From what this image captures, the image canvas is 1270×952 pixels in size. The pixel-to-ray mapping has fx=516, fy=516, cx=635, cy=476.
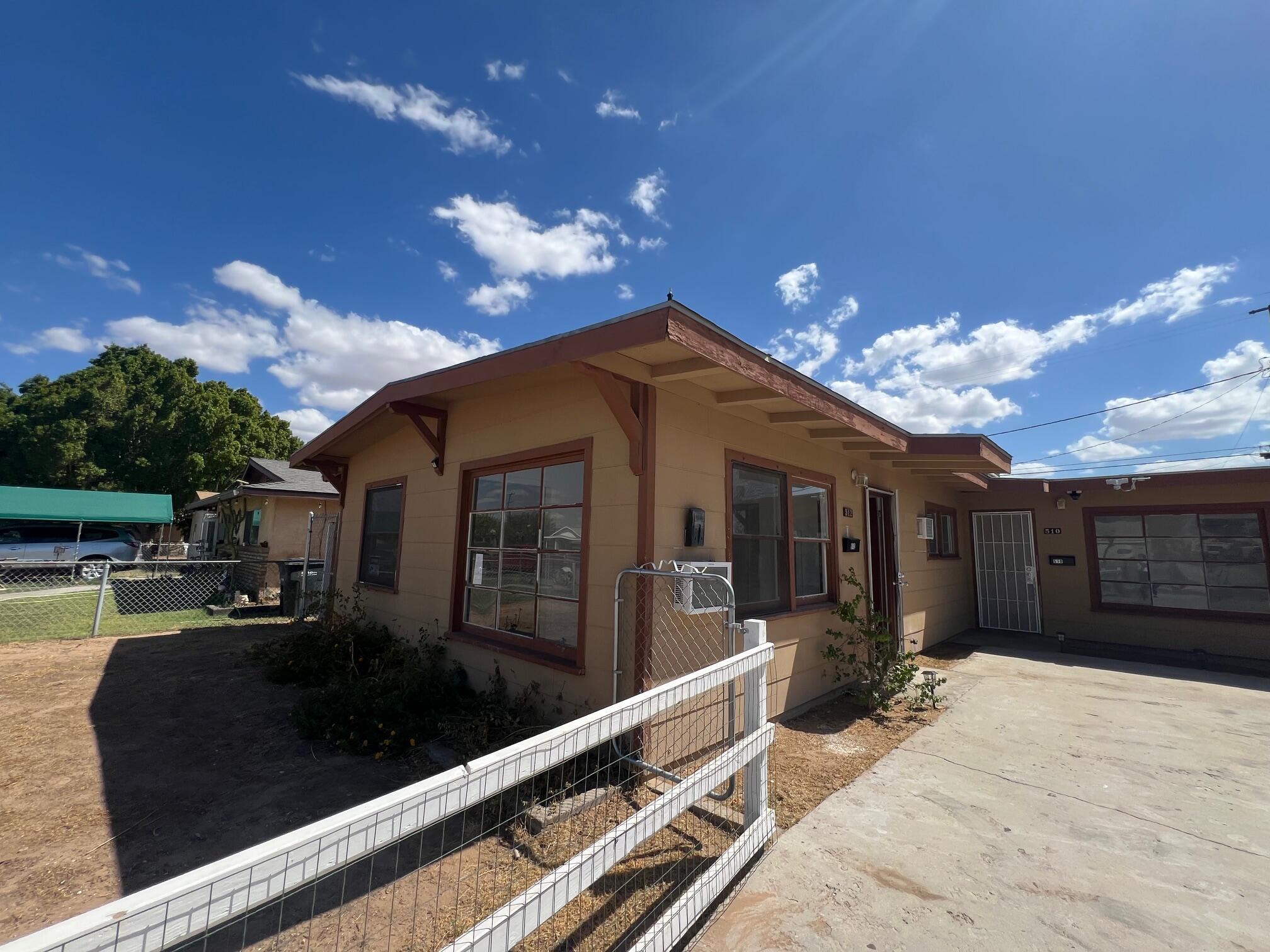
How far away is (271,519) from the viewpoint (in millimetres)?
12055

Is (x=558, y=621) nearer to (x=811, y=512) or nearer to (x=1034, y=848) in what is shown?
(x=811, y=512)

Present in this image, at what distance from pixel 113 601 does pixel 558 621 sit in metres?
12.3

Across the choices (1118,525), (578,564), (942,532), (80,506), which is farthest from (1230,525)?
(80,506)

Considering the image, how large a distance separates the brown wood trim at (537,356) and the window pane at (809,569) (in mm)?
2822

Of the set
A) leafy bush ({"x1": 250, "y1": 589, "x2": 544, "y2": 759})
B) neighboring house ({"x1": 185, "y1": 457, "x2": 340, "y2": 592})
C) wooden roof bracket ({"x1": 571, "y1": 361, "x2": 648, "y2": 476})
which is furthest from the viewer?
neighboring house ({"x1": 185, "y1": 457, "x2": 340, "y2": 592})

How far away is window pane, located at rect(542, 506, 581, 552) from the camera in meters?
3.96

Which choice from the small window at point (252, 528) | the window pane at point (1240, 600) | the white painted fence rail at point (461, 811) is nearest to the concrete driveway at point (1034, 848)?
the white painted fence rail at point (461, 811)

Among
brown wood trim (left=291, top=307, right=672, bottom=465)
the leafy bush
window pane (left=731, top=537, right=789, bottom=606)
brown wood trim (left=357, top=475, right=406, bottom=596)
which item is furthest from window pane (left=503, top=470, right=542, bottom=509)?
brown wood trim (left=357, top=475, right=406, bottom=596)

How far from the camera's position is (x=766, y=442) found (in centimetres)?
452

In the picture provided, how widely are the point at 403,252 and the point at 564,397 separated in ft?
17.0

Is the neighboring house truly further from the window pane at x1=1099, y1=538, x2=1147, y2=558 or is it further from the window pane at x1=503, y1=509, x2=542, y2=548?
the window pane at x1=1099, y1=538, x2=1147, y2=558

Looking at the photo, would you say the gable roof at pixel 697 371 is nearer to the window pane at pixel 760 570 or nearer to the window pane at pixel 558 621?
the window pane at pixel 760 570

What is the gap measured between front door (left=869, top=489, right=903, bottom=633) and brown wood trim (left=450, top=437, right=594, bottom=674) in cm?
393

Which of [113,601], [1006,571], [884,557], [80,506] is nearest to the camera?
[884,557]
